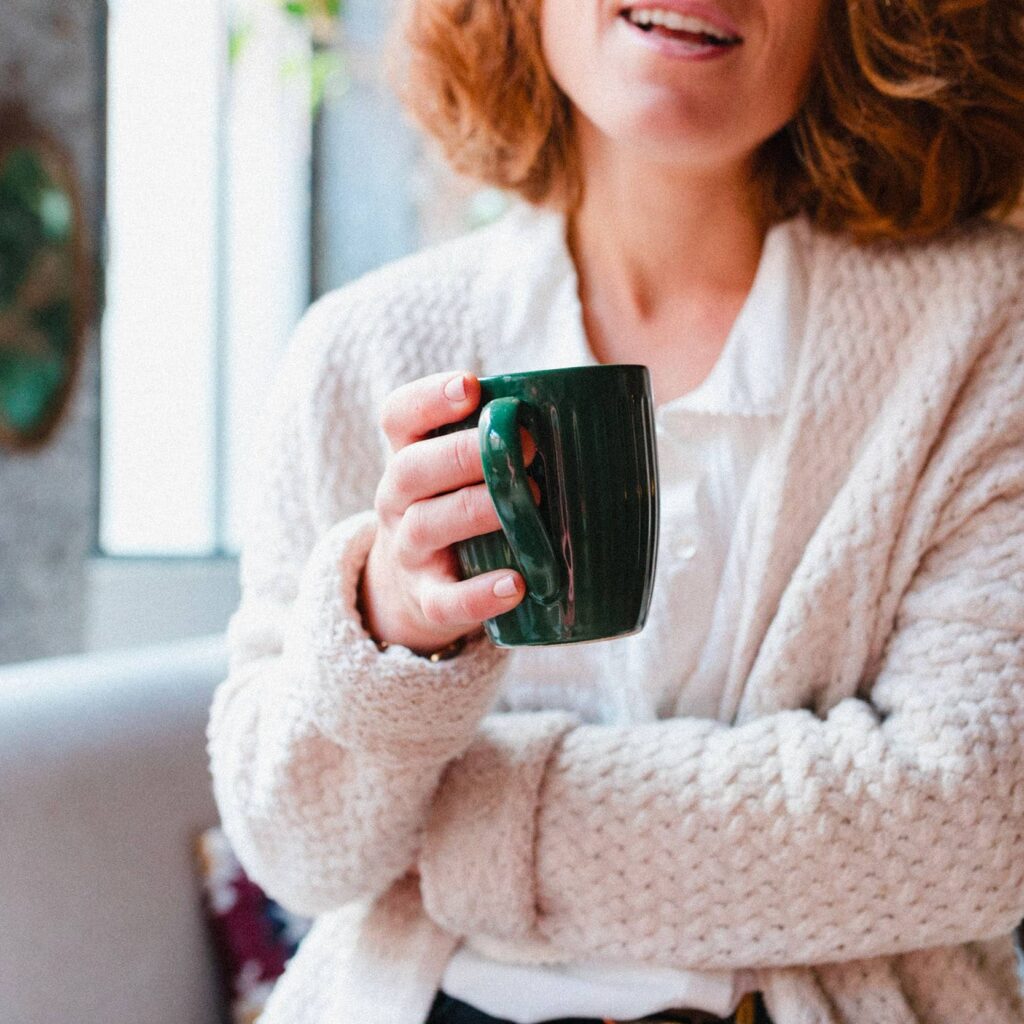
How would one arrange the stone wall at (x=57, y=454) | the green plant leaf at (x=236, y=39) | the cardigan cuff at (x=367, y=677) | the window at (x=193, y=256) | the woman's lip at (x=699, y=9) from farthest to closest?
the green plant leaf at (x=236, y=39), the window at (x=193, y=256), the stone wall at (x=57, y=454), the woman's lip at (x=699, y=9), the cardigan cuff at (x=367, y=677)

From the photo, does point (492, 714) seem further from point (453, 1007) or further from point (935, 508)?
point (935, 508)

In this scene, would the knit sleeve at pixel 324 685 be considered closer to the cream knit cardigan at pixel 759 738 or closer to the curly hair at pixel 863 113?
the cream knit cardigan at pixel 759 738

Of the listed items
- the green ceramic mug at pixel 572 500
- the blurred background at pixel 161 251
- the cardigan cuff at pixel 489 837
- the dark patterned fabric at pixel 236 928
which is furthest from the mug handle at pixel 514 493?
the blurred background at pixel 161 251

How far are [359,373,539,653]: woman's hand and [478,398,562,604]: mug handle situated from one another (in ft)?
0.05

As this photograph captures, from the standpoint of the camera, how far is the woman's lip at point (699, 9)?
80 centimetres

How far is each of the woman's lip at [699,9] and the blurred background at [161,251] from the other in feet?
Result: 4.71

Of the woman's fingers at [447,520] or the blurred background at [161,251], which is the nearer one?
the woman's fingers at [447,520]

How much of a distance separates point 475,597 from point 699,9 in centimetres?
46

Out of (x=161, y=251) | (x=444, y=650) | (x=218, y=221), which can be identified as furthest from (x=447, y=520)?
(x=218, y=221)

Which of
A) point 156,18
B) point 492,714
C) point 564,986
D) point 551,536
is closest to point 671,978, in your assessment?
point 564,986

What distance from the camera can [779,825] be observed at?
2.42 ft

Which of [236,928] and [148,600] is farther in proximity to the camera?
[148,600]

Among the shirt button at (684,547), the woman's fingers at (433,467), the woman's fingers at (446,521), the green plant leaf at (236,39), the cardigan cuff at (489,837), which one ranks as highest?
the green plant leaf at (236,39)

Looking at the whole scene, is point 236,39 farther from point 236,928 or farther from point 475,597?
point 475,597
